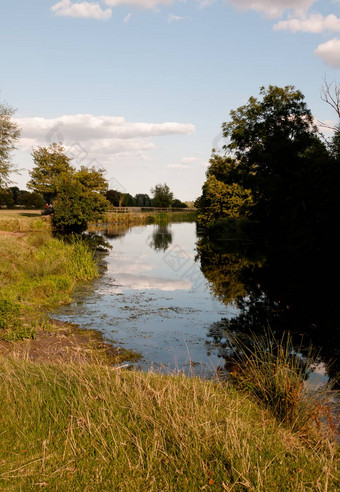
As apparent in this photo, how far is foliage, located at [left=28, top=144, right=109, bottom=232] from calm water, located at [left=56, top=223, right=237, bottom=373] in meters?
19.9

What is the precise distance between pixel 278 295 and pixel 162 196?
300 feet

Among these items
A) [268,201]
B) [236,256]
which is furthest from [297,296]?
[268,201]

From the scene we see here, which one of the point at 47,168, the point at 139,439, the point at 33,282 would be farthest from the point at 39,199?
the point at 139,439

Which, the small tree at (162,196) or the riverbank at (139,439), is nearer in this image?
the riverbank at (139,439)

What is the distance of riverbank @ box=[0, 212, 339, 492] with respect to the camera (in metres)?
3.87

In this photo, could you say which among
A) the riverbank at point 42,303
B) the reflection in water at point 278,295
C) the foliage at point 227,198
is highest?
the foliage at point 227,198

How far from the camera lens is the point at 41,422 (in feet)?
15.7

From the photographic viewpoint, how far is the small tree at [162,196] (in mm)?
107000

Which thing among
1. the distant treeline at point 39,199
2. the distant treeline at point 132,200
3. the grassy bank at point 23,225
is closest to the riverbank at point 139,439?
the grassy bank at point 23,225

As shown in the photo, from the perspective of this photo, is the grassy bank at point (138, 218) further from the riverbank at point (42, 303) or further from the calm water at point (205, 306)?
the riverbank at point (42, 303)

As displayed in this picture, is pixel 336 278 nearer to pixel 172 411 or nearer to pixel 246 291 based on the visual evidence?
pixel 246 291

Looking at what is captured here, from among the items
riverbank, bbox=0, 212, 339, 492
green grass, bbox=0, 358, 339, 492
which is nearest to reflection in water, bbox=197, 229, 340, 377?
riverbank, bbox=0, 212, 339, 492

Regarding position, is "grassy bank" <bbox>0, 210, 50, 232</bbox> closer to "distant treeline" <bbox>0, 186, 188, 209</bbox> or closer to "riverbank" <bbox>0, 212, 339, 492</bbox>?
"distant treeline" <bbox>0, 186, 188, 209</bbox>

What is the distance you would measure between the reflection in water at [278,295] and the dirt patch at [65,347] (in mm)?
2849
